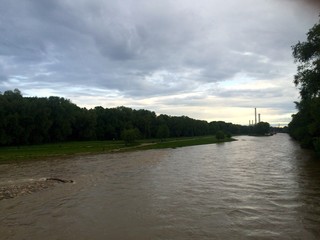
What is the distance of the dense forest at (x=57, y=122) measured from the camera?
75812 millimetres

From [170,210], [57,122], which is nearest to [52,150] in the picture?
[57,122]

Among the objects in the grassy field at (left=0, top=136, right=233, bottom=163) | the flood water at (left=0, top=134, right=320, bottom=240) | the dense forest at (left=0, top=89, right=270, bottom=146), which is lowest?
the flood water at (left=0, top=134, right=320, bottom=240)

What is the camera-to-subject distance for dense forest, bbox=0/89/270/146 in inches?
2985

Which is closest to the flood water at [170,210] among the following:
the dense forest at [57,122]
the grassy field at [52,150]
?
the grassy field at [52,150]

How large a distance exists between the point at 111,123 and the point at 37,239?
108m

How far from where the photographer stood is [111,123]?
11981 cm

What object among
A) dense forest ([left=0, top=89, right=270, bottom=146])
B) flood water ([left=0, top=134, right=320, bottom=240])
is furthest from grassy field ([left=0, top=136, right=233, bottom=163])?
flood water ([left=0, top=134, right=320, bottom=240])

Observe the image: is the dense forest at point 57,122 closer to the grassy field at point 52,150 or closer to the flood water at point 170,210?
the grassy field at point 52,150

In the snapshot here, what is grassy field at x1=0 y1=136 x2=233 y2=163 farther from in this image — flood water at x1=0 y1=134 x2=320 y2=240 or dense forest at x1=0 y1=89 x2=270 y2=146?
flood water at x1=0 y1=134 x2=320 y2=240

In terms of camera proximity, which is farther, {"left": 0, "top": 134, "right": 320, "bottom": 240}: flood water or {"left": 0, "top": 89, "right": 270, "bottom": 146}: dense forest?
{"left": 0, "top": 89, "right": 270, "bottom": 146}: dense forest

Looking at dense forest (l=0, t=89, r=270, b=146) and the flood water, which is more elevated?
dense forest (l=0, t=89, r=270, b=146)

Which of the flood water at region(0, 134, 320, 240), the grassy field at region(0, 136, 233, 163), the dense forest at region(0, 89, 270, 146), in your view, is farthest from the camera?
the dense forest at region(0, 89, 270, 146)

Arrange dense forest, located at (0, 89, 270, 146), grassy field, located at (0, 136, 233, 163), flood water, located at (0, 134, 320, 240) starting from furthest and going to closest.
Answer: dense forest, located at (0, 89, 270, 146) → grassy field, located at (0, 136, 233, 163) → flood water, located at (0, 134, 320, 240)

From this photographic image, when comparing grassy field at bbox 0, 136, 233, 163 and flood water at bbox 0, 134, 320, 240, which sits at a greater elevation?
grassy field at bbox 0, 136, 233, 163
